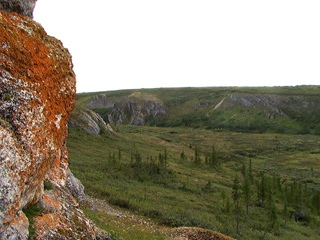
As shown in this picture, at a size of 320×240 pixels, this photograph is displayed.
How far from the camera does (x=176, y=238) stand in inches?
506

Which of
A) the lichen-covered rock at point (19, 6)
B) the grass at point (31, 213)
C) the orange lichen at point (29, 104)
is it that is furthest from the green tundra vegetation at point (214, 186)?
the lichen-covered rock at point (19, 6)

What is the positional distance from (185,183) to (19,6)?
34349 millimetres

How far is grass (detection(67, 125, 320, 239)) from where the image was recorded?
2030 centimetres

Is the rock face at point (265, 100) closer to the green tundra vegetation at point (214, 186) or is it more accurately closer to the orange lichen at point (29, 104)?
the green tundra vegetation at point (214, 186)

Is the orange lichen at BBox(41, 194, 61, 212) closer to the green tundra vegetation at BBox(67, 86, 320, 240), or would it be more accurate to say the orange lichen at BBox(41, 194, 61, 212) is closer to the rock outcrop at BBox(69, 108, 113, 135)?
the green tundra vegetation at BBox(67, 86, 320, 240)

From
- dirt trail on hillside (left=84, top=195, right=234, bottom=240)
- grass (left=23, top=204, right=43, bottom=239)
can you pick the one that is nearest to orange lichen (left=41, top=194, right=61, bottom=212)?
grass (left=23, top=204, right=43, bottom=239)

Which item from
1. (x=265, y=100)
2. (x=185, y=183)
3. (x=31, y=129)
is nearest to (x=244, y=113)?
(x=265, y=100)

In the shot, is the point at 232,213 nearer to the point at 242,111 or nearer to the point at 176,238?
the point at 176,238

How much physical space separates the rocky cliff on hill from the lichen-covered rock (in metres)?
1.22

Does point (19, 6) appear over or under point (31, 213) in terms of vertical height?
over

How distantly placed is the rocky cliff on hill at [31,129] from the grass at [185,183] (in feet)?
13.7

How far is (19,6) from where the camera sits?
899 cm

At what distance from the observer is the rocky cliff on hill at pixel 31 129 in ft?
17.6

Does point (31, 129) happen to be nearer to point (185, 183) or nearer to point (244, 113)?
point (185, 183)
